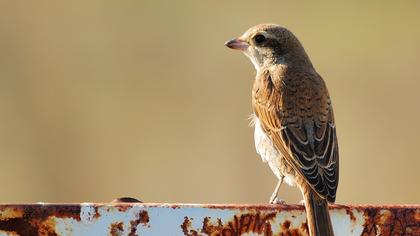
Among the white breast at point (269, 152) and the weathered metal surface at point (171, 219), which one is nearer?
the weathered metal surface at point (171, 219)

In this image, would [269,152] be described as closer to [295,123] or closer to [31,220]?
[295,123]

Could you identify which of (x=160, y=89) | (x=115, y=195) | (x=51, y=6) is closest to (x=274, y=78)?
(x=115, y=195)

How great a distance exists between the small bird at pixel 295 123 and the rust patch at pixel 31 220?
1.57 m

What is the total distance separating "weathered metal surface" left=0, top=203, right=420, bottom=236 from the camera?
131 inches

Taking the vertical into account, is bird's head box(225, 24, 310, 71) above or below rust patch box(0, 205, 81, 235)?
above

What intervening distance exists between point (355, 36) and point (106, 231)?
1047 centimetres

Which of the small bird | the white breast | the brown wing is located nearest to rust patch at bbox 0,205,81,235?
the small bird

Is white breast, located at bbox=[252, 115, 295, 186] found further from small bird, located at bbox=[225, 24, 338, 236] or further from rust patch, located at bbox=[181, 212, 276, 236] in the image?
rust patch, located at bbox=[181, 212, 276, 236]

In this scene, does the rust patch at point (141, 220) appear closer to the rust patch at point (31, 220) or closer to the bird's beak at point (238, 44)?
the rust patch at point (31, 220)

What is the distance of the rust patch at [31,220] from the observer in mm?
3314

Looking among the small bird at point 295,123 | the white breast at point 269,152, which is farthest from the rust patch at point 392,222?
the white breast at point 269,152

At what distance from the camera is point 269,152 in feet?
Result: 19.4

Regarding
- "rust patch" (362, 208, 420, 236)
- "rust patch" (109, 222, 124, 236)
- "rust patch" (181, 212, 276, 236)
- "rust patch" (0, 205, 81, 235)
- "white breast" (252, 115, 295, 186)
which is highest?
"white breast" (252, 115, 295, 186)

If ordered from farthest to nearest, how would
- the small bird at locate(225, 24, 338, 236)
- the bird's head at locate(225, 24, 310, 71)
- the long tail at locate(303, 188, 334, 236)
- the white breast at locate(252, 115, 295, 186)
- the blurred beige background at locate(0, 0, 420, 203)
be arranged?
1. the blurred beige background at locate(0, 0, 420, 203)
2. the bird's head at locate(225, 24, 310, 71)
3. the white breast at locate(252, 115, 295, 186)
4. the small bird at locate(225, 24, 338, 236)
5. the long tail at locate(303, 188, 334, 236)
